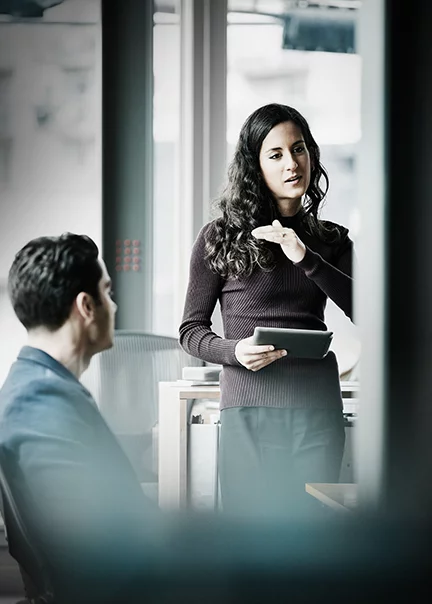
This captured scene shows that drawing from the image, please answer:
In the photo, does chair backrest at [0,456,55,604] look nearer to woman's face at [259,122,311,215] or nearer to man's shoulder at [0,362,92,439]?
man's shoulder at [0,362,92,439]

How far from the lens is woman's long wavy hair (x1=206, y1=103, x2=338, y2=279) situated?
1.34 metres

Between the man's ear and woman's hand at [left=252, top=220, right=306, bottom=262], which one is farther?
woman's hand at [left=252, top=220, right=306, bottom=262]

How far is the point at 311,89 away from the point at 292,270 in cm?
178

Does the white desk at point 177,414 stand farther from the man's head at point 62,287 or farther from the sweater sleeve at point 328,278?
the man's head at point 62,287

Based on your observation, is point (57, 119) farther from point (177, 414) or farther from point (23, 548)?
point (23, 548)

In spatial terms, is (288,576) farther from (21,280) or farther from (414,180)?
(21,280)

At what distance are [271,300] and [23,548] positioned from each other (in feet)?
2.49

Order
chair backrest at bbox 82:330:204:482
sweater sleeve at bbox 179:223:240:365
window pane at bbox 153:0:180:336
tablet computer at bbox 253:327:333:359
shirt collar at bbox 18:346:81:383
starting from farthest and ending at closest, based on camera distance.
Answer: window pane at bbox 153:0:180:336 → chair backrest at bbox 82:330:204:482 → sweater sleeve at bbox 179:223:240:365 → tablet computer at bbox 253:327:333:359 → shirt collar at bbox 18:346:81:383

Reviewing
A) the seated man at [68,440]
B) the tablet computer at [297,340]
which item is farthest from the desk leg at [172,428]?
the seated man at [68,440]

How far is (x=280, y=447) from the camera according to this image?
127cm

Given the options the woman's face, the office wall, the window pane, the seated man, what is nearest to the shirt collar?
the seated man

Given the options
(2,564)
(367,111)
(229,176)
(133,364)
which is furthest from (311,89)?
(367,111)

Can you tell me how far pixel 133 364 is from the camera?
2.35 metres

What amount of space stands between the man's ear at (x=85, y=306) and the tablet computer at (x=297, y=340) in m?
0.50
